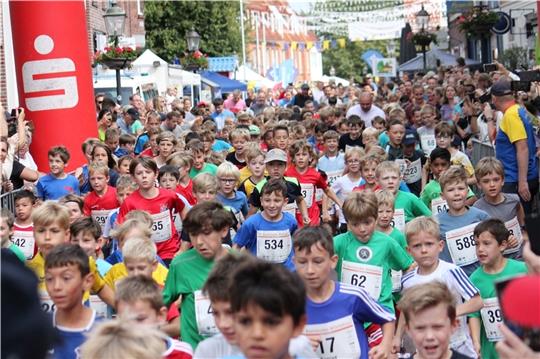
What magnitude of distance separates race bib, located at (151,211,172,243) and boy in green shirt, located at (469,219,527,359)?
3247 millimetres

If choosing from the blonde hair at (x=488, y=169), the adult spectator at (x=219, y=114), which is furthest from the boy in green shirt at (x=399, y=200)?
the adult spectator at (x=219, y=114)

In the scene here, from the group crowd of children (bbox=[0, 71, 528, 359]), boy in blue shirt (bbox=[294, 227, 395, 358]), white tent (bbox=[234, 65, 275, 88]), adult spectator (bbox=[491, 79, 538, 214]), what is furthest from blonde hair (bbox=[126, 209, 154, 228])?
white tent (bbox=[234, 65, 275, 88])

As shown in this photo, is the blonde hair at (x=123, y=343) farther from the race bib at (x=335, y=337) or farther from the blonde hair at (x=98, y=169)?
the blonde hair at (x=98, y=169)

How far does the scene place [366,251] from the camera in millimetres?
8273

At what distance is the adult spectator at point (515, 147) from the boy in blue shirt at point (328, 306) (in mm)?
5442

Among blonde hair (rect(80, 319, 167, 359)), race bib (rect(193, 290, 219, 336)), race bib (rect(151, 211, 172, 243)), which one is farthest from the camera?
race bib (rect(151, 211, 172, 243))

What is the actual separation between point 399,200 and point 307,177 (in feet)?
9.19

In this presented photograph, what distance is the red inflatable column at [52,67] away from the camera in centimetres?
1502

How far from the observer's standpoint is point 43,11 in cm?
1509

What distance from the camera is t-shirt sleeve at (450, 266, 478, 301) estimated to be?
7344mm

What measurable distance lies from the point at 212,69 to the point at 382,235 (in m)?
46.9

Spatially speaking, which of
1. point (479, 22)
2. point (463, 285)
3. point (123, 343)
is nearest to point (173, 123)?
point (479, 22)

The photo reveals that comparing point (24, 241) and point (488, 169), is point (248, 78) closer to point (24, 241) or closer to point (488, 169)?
point (488, 169)

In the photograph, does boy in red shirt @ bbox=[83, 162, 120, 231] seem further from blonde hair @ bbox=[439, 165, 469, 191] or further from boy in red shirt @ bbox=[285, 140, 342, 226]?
blonde hair @ bbox=[439, 165, 469, 191]
